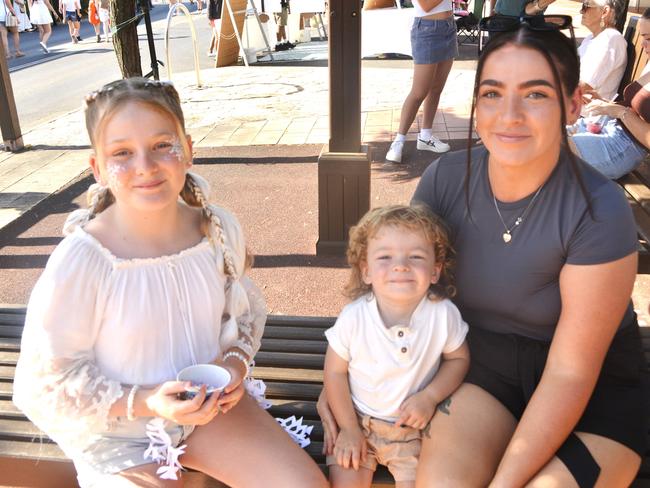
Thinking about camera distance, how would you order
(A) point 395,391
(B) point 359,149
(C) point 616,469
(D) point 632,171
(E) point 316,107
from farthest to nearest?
(E) point 316,107 → (B) point 359,149 → (D) point 632,171 → (A) point 395,391 → (C) point 616,469

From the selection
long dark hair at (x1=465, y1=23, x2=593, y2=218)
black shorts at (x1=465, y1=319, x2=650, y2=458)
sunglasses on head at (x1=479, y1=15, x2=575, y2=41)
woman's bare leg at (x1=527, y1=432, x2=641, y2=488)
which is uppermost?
sunglasses on head at (x1=479, y1=15, x2=575, y2=41)

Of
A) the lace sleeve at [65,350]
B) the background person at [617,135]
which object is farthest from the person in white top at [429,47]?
the lace sleeve at [65,350]

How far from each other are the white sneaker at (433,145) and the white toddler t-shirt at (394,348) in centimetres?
423

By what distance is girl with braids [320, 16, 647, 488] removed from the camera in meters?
1.70

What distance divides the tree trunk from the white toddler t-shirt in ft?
12.0

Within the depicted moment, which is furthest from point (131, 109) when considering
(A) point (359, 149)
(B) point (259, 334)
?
(A) point (359, 149)

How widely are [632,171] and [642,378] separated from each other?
→ 201 cm

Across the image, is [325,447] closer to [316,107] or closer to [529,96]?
[529,96]

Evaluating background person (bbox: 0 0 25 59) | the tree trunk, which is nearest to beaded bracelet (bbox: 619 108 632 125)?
the tree trunk

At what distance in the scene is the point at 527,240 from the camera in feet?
5.99

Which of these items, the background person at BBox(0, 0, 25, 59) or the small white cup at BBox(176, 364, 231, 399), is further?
the background person at BBox(0, 0, 25, 59)

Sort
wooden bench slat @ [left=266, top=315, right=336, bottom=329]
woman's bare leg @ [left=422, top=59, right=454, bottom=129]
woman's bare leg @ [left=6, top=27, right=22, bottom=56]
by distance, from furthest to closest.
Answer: woman's bare leg @ [left=6, top=27, right=22, bottom=56]
woman's bare leg @ [left=422, top=59, right=454, bottom=129]
wooden bench slat @ [left=266, top=315, right=336, bottom=329]

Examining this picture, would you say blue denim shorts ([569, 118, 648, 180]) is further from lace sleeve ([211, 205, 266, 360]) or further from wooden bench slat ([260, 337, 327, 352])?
lace sleeve ([211, 205, 266, 360])

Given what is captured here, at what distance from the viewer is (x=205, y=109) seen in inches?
338
